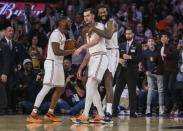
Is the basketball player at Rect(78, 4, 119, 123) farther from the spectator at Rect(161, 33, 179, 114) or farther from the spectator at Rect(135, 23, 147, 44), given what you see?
the spectator at Rect(135, 23, 147, 44)

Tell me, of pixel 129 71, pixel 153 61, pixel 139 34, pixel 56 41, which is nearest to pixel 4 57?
pixel 129 71

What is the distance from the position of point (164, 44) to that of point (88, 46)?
4.66 m

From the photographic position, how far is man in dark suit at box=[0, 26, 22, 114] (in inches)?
567

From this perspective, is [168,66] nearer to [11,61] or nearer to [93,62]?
[11,61]

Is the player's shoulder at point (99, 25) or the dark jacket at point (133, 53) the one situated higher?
the player's shoulder at point (99, 25)

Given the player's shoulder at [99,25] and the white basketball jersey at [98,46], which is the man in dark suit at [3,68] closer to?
the white basketball jersey at [98,46]

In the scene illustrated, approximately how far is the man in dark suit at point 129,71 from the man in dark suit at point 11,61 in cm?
255

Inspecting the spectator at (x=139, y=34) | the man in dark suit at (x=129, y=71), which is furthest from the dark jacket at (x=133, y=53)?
the spectator at (x=139, y=34)

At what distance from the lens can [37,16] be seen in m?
18.7

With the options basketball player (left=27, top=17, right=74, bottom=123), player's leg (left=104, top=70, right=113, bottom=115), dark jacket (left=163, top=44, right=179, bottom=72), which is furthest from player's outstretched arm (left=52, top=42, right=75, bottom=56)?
dark jacket (left=163, top=44, right=179, bottom=72)

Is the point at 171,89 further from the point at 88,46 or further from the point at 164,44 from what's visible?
the point at 88,46

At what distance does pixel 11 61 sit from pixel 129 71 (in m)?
2.82

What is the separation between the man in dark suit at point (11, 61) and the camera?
1441 cm

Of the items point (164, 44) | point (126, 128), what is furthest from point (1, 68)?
point (126, 128)
